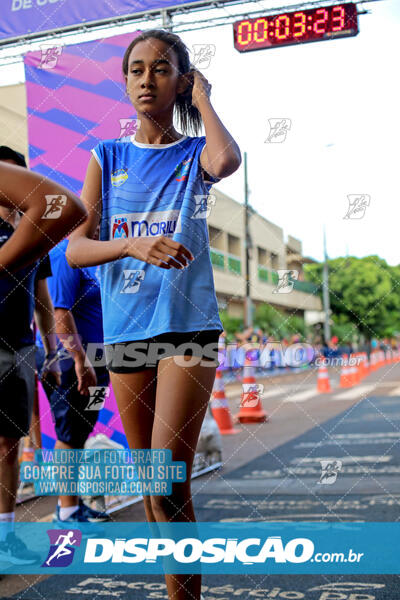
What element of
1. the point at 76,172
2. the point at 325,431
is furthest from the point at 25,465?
the point at 325,431

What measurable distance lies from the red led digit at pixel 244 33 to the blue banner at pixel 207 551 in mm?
1833

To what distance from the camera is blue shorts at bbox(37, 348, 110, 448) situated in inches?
150

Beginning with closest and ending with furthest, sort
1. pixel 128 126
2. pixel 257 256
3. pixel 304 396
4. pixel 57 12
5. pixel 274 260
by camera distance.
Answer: pixel 128 126, pixel 274 260, pixel 257 256, pixel 57 12, pixel 304 396

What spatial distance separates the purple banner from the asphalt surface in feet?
7.69

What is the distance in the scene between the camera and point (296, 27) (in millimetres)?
2896

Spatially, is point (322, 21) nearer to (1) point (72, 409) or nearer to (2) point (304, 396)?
(1) point (72, 409)

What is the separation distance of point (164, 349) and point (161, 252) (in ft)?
0.99

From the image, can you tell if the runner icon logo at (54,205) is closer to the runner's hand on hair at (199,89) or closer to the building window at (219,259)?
the runner's hand on hair at (199,89)

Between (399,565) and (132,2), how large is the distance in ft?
9.58

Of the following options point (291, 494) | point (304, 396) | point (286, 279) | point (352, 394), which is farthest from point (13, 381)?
Result: point (352, 394)

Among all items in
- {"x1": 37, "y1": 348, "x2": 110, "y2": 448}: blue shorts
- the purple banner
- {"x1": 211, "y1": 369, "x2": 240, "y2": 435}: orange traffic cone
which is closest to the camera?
the purple banner

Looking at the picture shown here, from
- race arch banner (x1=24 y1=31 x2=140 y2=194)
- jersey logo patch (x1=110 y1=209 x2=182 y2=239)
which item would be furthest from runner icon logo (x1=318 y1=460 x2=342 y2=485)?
race arch banner (x1=24 y1=31 x2=140 y2=194)

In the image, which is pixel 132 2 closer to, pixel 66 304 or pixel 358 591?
pixel 66 304

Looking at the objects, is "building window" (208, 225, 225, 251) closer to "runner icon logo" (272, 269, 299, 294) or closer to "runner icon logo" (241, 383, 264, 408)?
"runner icon logo" (272, 269, 299, 294)
